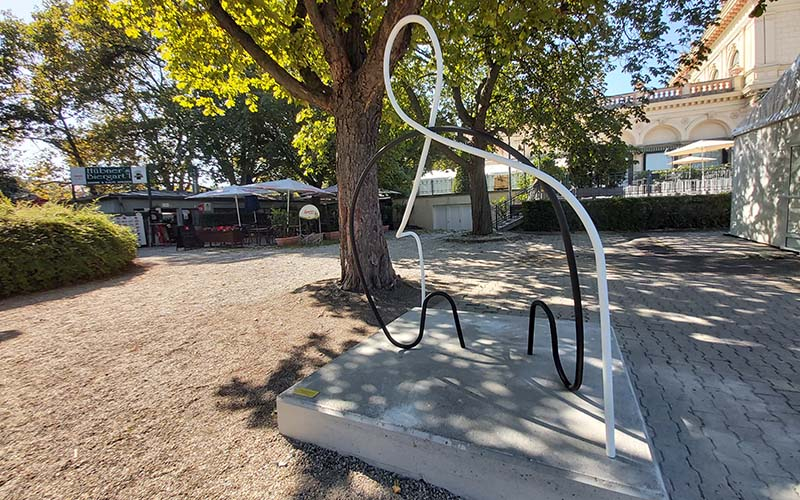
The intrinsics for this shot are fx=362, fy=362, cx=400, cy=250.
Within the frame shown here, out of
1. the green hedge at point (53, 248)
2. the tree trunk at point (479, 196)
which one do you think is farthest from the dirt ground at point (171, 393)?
the tree trunk at point (479, 196)

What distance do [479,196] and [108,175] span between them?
17.0 meters

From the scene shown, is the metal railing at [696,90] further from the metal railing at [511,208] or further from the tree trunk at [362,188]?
the tree trunk at [362,188]

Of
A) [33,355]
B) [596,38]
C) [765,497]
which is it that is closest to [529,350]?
[765,497]

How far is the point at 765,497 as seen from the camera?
170 centimetres

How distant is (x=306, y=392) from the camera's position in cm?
242

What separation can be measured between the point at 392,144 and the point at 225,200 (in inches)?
764

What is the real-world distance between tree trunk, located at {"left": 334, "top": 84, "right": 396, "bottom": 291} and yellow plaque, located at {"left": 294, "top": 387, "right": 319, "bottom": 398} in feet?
9.68

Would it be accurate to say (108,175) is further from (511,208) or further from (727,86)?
(727,86)

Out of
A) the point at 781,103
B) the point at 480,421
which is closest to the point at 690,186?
the point at 781,103

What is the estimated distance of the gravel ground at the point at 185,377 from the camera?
202 cm

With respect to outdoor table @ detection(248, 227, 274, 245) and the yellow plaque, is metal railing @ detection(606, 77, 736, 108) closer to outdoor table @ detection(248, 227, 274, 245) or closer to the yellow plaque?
outdoor table @ detection(248, 227, 274, 245)

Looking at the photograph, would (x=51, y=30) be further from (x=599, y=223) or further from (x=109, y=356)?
(x=599, y=223)

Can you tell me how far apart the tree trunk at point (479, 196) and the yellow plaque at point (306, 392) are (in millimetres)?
12237

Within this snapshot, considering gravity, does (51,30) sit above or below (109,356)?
above
